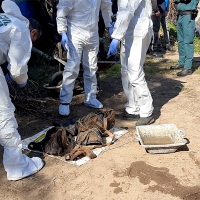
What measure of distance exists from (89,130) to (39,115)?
1.11 m

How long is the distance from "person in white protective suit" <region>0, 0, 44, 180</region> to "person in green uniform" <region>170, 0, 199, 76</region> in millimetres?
3982

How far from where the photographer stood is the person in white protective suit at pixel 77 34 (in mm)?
4449

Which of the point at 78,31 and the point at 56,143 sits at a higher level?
the point at 78,31

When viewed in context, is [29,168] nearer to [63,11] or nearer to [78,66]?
[78,66]

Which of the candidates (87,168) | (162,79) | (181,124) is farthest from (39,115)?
(162,79)

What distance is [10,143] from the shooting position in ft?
10.5

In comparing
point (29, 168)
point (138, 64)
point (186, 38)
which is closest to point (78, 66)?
point (138, 64)

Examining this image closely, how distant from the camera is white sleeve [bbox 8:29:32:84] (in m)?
2.94

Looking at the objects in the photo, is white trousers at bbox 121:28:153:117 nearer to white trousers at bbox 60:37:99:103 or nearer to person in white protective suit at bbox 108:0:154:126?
person in white protective suit at bbox 108:0:154:126

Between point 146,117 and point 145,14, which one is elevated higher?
point 145,14

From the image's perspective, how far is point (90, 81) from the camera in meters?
5.03

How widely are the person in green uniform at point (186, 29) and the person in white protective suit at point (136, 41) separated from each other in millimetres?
2518

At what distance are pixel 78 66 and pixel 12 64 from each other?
1.77 metres

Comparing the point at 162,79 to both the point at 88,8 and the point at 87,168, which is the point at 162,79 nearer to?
the point at 88,8
